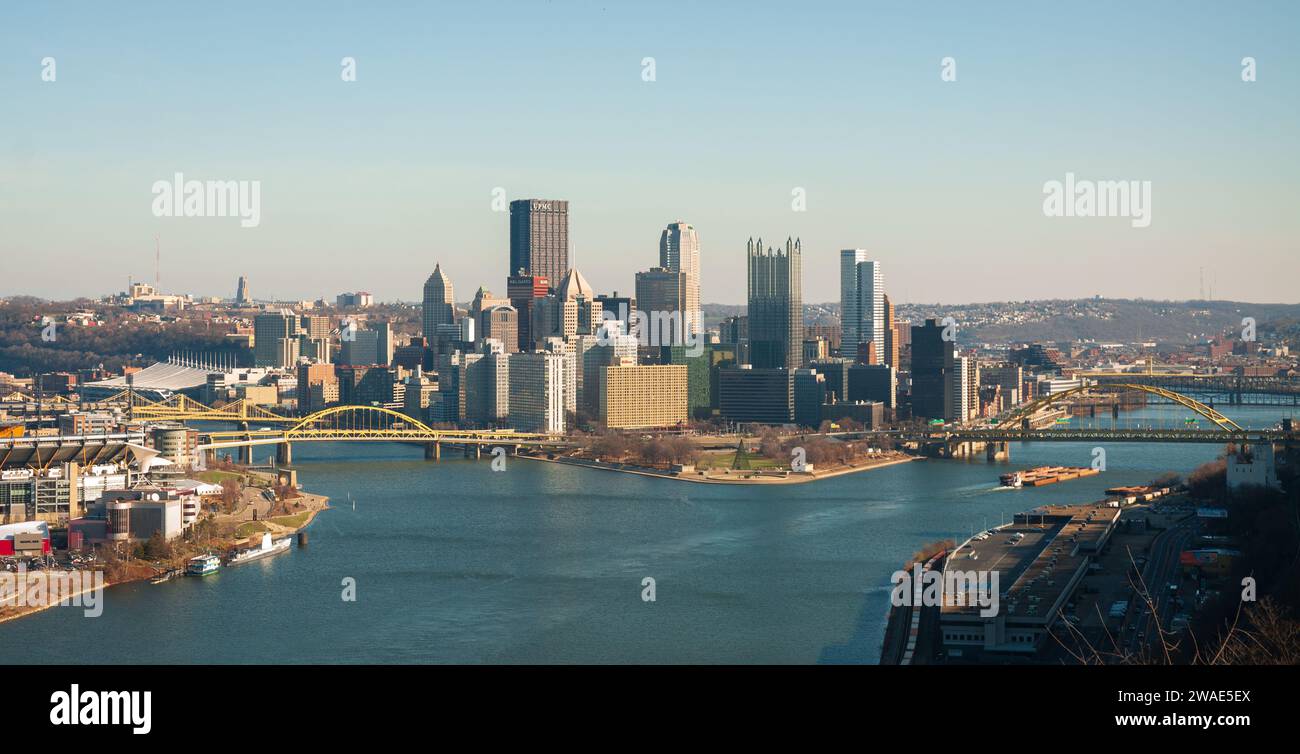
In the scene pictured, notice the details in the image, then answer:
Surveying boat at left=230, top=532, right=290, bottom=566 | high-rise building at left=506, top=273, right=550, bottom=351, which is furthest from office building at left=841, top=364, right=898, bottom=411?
boat at left=230, top=532, right=290, bottom=566

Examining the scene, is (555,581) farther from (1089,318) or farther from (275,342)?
(1089,318)

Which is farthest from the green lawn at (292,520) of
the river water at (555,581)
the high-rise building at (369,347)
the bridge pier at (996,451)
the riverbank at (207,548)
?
the high-rise building at (369,347)

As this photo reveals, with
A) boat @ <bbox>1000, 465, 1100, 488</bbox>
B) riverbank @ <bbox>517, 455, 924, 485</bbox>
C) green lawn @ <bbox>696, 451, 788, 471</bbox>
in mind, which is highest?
boat @ <bbox>1000, 465, 1100, 488</bbox>

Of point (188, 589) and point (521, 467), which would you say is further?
point (521, 467)

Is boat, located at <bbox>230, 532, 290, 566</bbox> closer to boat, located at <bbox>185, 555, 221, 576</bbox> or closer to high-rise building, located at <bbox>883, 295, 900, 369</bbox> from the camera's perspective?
boat, located at <bbox>185, 555, 221, 576</bbox>
